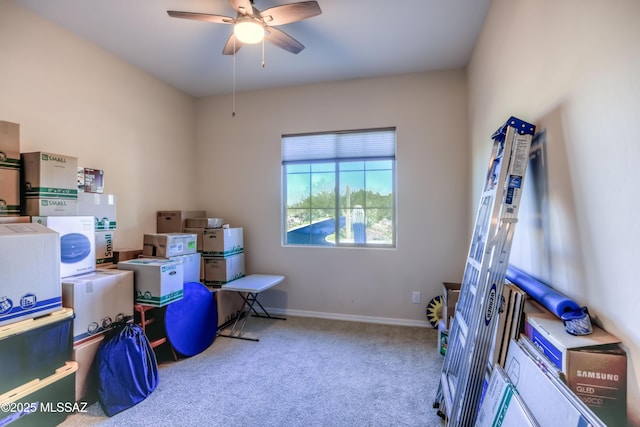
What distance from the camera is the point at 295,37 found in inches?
106

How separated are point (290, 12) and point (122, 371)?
266 cm

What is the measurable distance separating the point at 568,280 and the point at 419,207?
6.91 ft

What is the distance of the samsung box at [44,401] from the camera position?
161 centimetres

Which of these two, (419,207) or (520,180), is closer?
Answer: (520,180)

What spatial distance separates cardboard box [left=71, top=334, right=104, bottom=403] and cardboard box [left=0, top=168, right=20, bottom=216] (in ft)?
3.22

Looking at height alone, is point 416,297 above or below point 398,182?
below

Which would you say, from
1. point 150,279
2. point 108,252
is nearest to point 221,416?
point 150,279

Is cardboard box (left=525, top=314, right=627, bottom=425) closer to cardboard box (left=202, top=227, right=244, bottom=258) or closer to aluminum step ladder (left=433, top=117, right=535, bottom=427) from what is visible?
aluminum step ladder (left=433, top=117, right=535, bottom=427)

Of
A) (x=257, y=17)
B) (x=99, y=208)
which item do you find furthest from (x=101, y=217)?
(x=257, y=17)

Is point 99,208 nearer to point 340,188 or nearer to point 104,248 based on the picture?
point 104,248

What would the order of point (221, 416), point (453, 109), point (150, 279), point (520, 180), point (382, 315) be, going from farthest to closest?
point (382, 315) → point (453, 109) → point (150, 279) → point (221, 416) → point (520, 180)

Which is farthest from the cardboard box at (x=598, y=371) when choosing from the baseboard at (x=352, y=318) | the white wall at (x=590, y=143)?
the baseboard at (x=352, y=318)

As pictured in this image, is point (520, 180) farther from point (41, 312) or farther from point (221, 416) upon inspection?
point (41, 312)

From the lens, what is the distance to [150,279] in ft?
7.85
